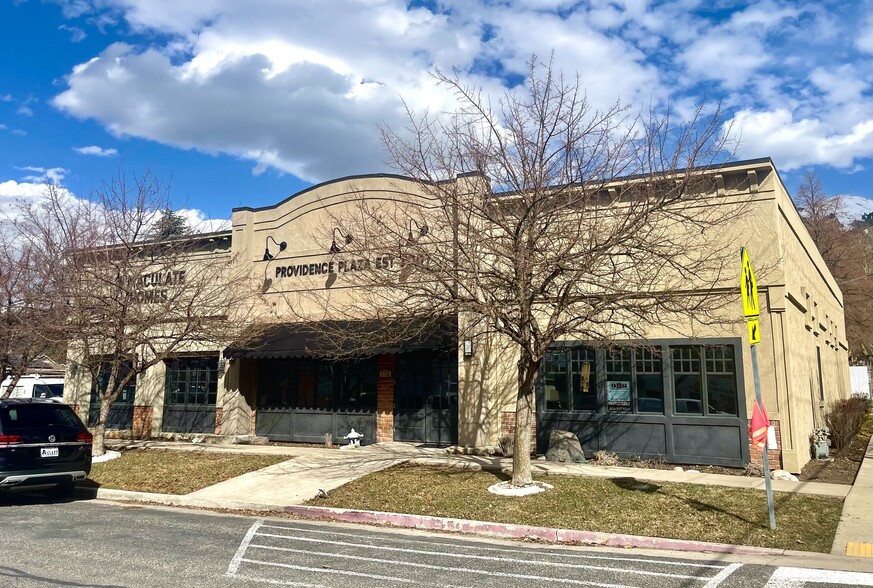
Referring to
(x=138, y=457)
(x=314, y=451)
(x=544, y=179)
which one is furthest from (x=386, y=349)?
(x=138, y=457)

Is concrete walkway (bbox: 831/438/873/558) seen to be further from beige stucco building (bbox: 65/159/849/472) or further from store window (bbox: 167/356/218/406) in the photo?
store window (bbox: 167/356/218/406)

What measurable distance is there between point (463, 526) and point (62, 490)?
26.7ft

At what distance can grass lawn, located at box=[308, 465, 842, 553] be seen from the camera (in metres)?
8.18

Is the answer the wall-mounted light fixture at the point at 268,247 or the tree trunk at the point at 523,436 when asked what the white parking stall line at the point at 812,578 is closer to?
the tree trunk at the point at 523,436

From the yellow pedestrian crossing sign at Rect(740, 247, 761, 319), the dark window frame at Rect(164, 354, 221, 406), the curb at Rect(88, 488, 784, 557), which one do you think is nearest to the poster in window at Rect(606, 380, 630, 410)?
the yellow pedestrian crossing sign at Rect(740, 247, 761, 319)

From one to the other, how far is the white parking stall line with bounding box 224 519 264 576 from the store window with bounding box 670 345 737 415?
859 cm

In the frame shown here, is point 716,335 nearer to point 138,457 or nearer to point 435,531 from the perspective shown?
point 435,531

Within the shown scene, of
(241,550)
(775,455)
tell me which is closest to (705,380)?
(775,455)

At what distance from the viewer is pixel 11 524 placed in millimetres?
8719

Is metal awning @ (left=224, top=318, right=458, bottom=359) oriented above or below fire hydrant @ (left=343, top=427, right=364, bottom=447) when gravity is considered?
above

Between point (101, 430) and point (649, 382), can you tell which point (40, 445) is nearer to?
point (101, 430)

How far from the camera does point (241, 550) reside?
737 cm

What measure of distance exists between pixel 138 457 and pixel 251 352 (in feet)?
11.6

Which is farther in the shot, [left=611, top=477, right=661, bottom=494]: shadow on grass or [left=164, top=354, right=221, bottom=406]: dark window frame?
[left=164, top=354, right=221, bottom=406]: dark window frame
